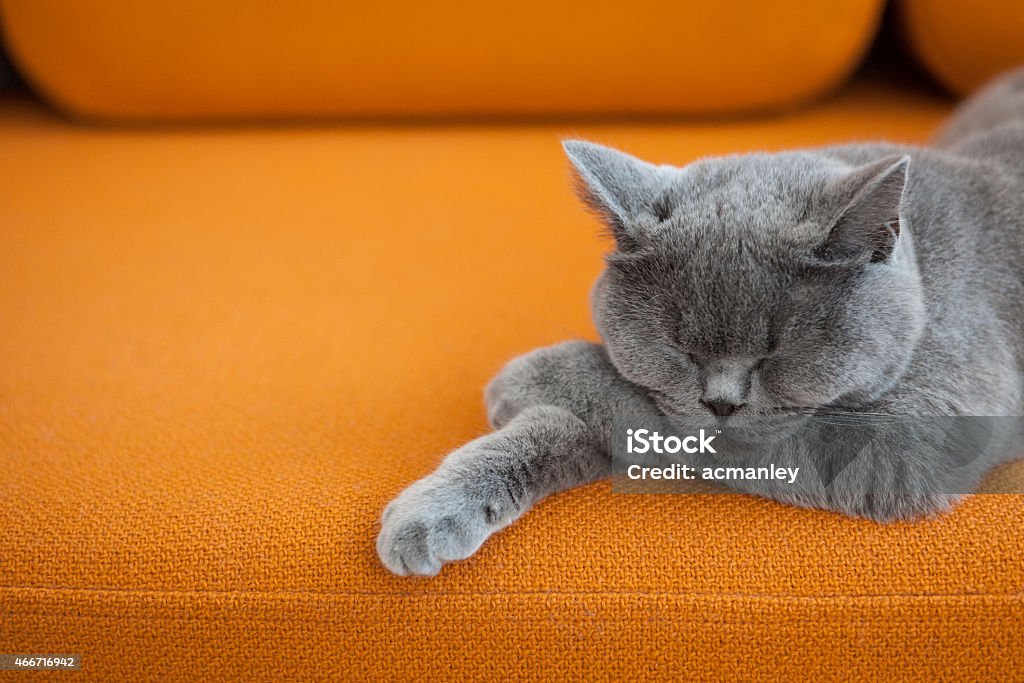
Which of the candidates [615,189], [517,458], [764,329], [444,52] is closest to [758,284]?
[764,329]

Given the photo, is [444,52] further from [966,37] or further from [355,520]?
[355,520]

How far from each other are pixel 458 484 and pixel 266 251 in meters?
0.71

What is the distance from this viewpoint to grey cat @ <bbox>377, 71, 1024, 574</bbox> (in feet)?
2.38

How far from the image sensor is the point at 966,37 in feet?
4.93

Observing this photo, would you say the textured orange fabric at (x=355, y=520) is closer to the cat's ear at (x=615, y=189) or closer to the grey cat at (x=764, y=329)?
the grey cat at (x=764, y=329)

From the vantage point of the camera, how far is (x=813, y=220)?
74 cm

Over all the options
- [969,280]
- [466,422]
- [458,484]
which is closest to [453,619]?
[458,484]

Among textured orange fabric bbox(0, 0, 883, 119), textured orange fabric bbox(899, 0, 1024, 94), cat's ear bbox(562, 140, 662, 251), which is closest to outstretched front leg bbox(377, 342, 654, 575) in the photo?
cat's ear bbox(562, 140, 662, 251)

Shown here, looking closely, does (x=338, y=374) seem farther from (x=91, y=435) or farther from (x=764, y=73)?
(x=764, y=73)

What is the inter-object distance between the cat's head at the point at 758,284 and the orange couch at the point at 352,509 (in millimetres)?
125

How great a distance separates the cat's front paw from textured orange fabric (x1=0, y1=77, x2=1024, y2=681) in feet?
0.11

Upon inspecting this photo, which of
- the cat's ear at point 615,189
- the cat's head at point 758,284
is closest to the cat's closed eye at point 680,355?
the cat's head at point 758,284

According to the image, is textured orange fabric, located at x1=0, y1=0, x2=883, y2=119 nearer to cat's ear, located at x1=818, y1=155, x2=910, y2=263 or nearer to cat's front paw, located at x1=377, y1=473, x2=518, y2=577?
cat's ear, located at x1=818, y1=155, x2=910, y2=263

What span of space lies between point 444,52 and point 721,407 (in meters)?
1.05
